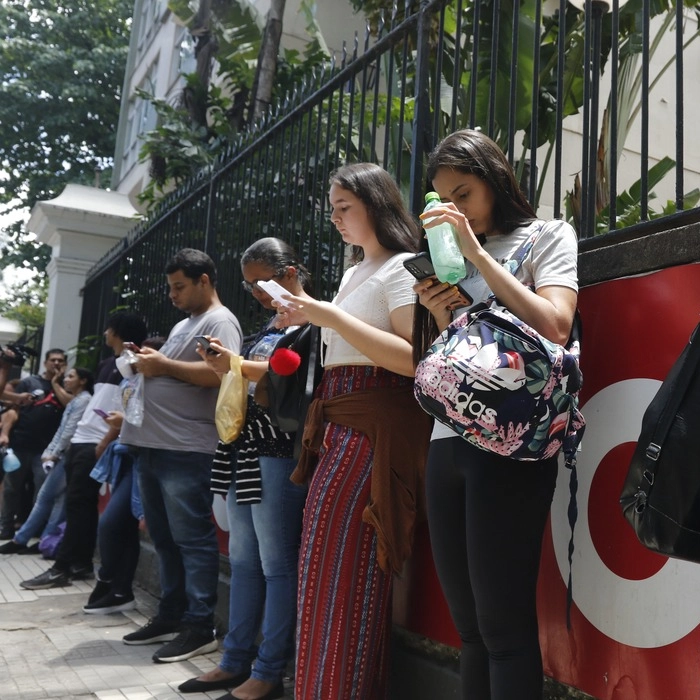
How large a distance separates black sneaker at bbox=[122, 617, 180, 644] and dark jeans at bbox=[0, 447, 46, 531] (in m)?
4.19

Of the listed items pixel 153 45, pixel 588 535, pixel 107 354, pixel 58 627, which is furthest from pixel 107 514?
pixel 153 45

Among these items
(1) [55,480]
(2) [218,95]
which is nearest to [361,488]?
(1) [55,480]

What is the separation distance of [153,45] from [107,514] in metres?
16.7

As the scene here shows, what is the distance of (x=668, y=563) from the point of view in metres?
2.11

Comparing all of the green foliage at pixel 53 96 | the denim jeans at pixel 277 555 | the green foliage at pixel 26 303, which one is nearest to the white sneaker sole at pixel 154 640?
the denim jeans at pixel 277 555

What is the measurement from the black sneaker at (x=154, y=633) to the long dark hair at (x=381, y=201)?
2740 millimetres

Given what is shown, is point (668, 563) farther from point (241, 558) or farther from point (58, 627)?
point (58, 627)

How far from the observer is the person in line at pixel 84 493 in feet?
20.0

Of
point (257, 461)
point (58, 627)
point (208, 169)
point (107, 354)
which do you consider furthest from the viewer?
point (107, 354)

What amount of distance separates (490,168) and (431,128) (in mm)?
1376

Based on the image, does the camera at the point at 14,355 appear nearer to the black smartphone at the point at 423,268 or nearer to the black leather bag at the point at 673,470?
the black smartphone at the point at 423,268

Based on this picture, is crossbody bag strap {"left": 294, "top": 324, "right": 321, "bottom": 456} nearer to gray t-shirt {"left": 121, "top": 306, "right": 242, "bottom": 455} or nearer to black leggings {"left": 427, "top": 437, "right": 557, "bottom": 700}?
black leggings {"left": 427, "top": 437, "right": 557, "bottom": 700}

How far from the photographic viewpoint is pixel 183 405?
14.8 ft

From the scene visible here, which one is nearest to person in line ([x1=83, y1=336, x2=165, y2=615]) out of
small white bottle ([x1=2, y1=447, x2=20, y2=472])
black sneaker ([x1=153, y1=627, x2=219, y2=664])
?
black sneaker ([x1=153, y1=627, x2=219, y2=664])
